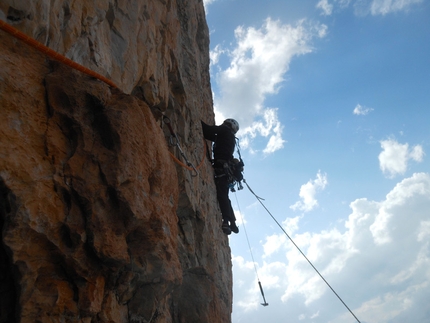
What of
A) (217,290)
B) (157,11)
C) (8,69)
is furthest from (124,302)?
(157,11)

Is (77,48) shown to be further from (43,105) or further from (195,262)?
(195,262)

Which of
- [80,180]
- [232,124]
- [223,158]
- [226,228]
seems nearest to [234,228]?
[226,228]

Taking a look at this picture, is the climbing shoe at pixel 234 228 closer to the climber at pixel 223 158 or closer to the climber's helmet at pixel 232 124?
the climber at pixel 223 158

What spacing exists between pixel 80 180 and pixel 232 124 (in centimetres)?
622

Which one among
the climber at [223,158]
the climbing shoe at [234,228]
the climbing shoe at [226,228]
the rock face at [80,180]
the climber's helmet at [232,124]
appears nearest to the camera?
the rock face at [80,180]

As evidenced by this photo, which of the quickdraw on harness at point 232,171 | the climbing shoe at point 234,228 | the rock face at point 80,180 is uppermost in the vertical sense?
the quickdraw on harness at point 232,171

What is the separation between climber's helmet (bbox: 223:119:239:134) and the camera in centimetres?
866

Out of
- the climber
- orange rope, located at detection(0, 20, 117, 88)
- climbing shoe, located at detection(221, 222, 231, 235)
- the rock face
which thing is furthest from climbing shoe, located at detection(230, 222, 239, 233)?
orange rope, located at detection(0, 20, 117, 88)

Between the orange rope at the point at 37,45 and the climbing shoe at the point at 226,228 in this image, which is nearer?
the orange rope at the point at 37,45

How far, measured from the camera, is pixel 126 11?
176 inches

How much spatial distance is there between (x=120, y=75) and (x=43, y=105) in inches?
63.9

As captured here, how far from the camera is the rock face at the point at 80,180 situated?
7.78ft

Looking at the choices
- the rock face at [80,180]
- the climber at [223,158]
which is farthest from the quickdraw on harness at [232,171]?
the rock face at [80,180]

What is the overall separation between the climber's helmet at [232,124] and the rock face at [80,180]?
437cm
